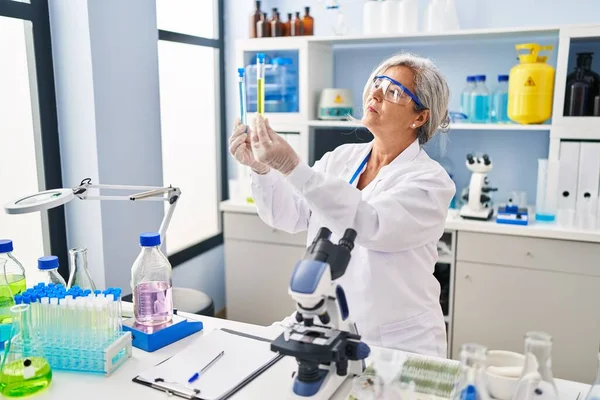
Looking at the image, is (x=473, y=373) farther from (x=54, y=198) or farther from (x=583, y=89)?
(x=583, y=89)

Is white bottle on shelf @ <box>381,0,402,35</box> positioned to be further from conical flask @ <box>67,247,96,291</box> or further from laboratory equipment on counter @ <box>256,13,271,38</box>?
conical flask @ <box>67,247,96,291</box>

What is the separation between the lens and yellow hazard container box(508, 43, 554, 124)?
2641mm

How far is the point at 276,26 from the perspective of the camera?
3.16m

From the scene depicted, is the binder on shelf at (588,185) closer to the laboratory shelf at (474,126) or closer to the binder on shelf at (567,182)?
the binder on shelf at (567,182)

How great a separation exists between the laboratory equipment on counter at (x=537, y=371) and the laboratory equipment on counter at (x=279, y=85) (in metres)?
2.34

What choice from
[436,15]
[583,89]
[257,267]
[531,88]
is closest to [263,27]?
[436,15]

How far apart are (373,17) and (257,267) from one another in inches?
59.9

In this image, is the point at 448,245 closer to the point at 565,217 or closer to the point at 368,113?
the point at 565,217

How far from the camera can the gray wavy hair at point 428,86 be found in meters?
1.68

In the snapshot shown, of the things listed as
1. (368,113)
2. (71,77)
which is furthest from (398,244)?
(71,77)

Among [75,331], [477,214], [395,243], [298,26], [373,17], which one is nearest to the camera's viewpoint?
[75,331]

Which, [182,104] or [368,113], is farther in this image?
[182,104]

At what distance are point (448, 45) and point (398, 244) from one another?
1.98m

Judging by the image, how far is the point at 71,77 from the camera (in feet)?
7.71
